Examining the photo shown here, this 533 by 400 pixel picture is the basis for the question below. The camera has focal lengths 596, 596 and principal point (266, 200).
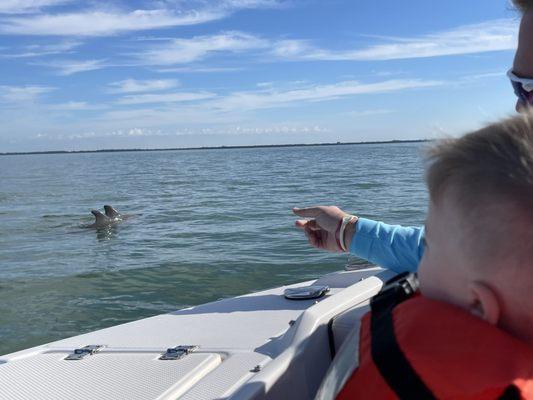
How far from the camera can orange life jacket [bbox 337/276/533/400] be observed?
0.90 meters

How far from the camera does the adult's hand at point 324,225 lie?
83.4 inches

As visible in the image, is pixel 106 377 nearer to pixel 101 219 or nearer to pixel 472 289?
pixel 472 289

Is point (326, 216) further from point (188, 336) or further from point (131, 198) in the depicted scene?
point (131, 198)

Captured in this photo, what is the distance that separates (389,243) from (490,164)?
46.0 inches

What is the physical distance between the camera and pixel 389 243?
2068 mm

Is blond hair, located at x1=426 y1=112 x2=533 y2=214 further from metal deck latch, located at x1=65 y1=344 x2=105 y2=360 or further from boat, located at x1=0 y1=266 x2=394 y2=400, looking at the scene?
metal deck latch, located at x1=65 y1=344 x2=105 y2=360

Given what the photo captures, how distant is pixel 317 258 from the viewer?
9469 millimetres

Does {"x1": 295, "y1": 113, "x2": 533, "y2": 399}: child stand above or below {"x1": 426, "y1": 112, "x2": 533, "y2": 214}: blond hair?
below

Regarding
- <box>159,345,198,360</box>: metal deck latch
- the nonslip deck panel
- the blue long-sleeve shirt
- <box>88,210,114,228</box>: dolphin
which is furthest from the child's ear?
<box>88,210,114,228</box>: dolphin

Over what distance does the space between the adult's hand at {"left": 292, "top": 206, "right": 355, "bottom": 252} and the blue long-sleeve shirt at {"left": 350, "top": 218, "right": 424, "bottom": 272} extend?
0.13ft

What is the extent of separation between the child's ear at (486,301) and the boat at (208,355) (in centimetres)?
60

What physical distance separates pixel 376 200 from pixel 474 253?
53.7 ft

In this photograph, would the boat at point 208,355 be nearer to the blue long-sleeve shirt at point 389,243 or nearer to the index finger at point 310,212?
the blue long-sleeve shirt at point 389,243

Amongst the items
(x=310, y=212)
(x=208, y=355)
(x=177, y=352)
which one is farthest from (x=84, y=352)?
(x=310, y=212)
